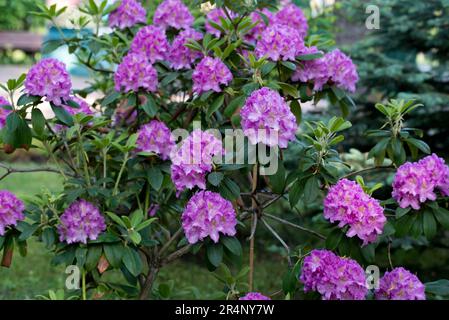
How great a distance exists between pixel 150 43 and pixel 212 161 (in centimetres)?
63

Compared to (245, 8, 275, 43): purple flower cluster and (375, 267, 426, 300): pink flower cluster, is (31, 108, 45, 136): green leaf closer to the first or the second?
(245, 8, 275, 43): purple flower cluster

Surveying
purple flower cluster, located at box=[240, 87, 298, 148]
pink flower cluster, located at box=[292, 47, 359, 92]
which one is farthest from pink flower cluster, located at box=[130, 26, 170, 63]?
purple flower cluster, located at box=[240, 87, 298, 148]

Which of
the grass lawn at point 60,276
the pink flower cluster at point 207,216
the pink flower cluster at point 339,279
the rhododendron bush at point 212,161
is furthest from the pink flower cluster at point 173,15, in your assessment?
the grass lawn at point 60,276

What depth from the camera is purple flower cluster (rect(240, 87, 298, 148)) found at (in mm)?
1790

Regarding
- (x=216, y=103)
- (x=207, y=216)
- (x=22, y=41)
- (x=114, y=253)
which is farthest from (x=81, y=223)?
(x=22, y=41)

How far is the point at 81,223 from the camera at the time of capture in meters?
2.04

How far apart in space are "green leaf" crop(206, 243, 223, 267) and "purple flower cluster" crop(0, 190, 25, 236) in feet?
2.14

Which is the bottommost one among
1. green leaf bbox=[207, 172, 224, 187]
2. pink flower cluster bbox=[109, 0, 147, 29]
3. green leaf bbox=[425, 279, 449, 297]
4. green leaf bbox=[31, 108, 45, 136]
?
green leaf bbox=[425, 279, 449, 297]

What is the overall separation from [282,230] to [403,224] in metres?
2.48

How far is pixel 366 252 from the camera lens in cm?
185

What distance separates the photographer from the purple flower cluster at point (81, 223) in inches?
80.1

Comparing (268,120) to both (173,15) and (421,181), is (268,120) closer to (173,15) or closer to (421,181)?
(421,181)
